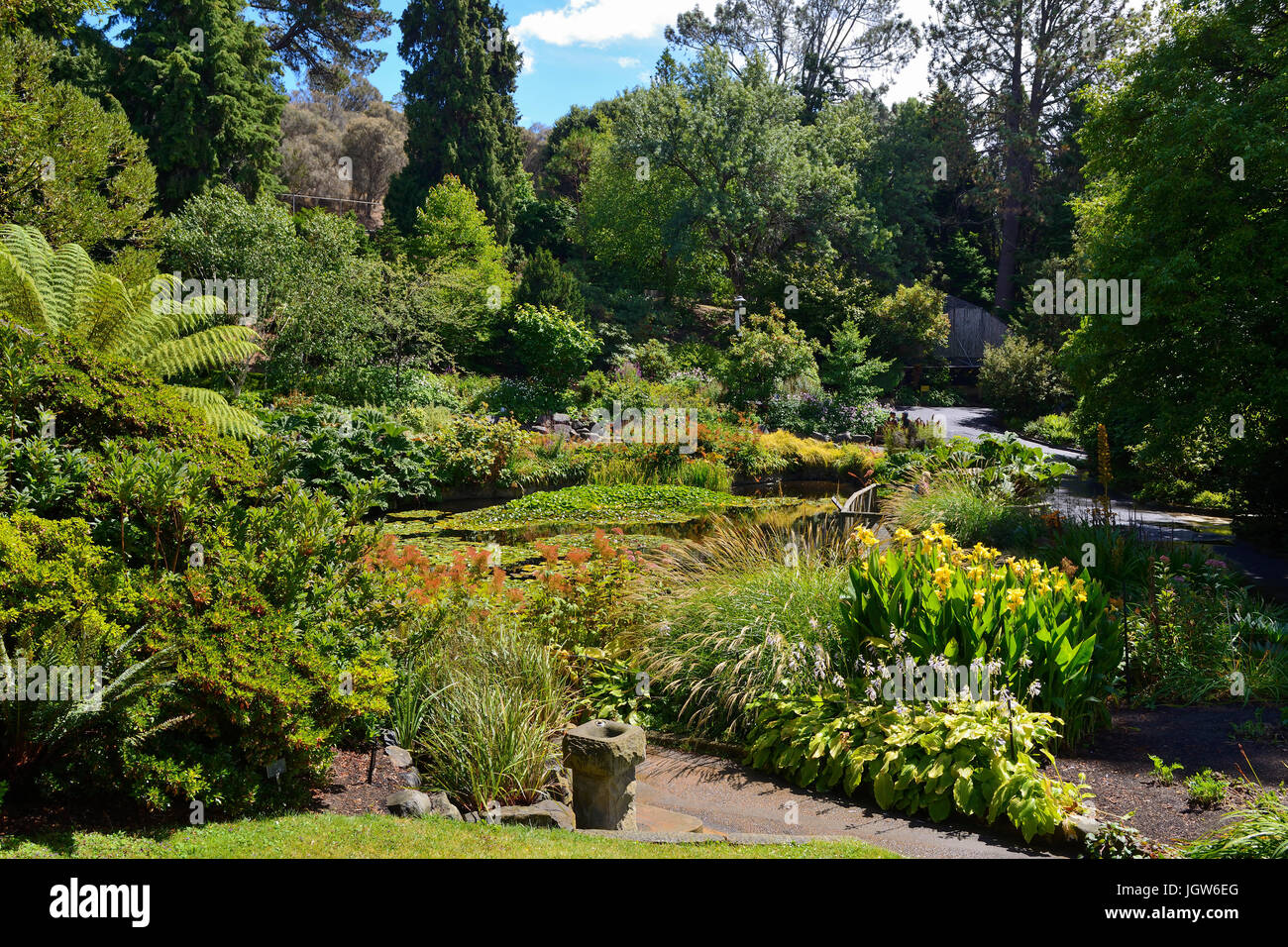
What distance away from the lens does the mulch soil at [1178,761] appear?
3854mm

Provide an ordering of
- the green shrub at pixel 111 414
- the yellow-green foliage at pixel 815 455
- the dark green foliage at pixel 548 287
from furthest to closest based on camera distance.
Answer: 1. the dark green foliage at pixel 548 287
2. the yellow-green foliage at pixel 815 455
3. the green shrub at pixel 111 414

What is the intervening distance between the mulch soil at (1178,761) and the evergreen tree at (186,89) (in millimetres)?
20013

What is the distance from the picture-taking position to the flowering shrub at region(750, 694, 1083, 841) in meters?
3.90

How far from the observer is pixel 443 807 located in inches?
150

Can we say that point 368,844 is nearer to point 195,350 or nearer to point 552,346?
point 195,350

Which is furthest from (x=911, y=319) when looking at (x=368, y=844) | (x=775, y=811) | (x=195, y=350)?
(x=368, y=844)

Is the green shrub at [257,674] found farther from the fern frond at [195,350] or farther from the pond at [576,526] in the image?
the fern frond at [195,350]

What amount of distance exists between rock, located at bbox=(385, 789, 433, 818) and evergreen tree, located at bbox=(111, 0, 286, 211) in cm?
1867

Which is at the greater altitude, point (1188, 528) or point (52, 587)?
point (52, 587)

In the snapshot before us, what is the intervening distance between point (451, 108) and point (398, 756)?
2692 centimetres

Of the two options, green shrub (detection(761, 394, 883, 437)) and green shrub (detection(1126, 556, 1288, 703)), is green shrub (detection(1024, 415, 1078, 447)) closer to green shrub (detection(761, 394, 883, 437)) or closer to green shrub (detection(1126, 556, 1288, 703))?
green shrub (detection(761, 394, 883, 437))
